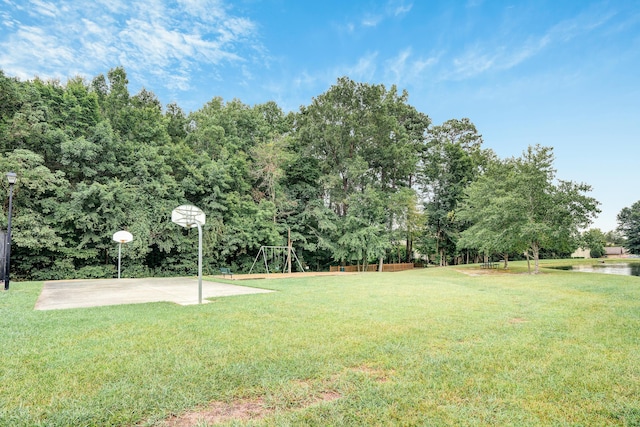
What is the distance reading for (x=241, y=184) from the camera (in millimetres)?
21141

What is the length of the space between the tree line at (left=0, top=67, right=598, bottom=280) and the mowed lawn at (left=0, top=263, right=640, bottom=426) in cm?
1196

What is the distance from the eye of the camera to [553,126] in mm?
17859

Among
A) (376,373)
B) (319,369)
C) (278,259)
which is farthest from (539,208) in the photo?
(319,369)

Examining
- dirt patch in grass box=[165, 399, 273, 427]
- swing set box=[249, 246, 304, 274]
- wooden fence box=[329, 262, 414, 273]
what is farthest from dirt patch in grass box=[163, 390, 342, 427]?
wooden fence box=[329, 262, 414, 273]

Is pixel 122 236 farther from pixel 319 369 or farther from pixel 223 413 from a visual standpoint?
pixel 223 413

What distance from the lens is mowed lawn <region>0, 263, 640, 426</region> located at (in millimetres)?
2449

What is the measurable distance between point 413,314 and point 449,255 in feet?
94.8

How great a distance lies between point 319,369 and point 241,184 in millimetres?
18844

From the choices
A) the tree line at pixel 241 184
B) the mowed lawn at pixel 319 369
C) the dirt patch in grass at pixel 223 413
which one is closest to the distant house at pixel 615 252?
the tree line at pixel 241 184

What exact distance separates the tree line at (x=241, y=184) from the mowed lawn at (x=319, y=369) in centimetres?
1196

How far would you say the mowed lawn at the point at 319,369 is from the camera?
2449mm

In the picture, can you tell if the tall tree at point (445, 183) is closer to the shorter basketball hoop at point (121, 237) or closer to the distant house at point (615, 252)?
the shorter basketball hoop at point (121, 237)

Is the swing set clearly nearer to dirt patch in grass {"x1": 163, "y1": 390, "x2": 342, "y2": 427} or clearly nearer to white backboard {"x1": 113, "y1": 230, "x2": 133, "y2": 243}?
white backboard {"x1": 113, "y1": 230, "x2": 133, "y2": 243}

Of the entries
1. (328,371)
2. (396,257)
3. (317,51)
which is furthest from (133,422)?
(396,257)
